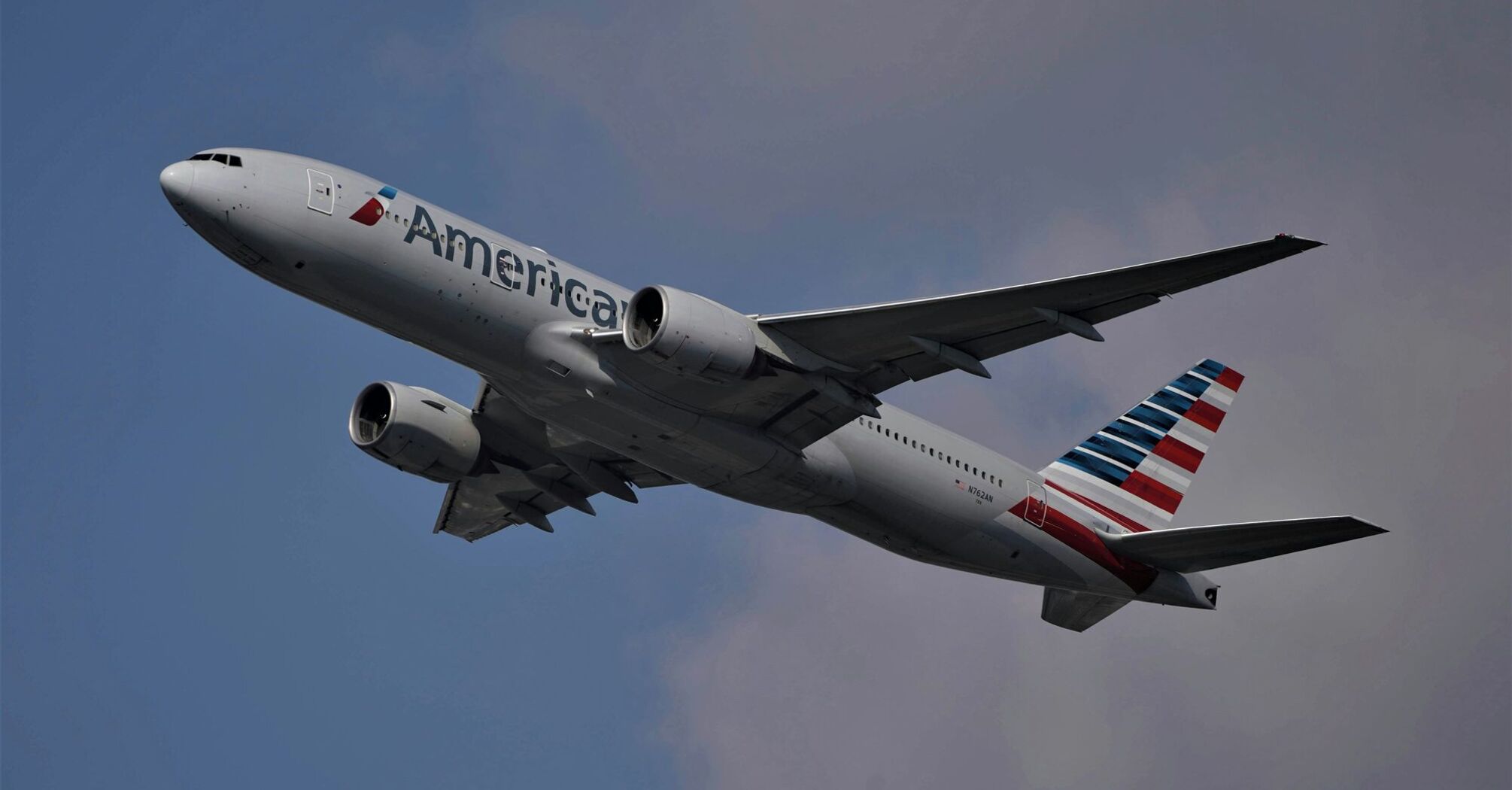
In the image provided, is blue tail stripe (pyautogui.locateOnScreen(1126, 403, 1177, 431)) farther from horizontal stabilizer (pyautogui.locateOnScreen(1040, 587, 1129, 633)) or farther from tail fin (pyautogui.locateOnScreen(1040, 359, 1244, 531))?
horizontal stabilizer (pyautogui.locateOnScreen(1040, 587, 1129, 633))

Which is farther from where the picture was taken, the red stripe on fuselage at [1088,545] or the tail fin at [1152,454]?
the tail fin at [1152,454]

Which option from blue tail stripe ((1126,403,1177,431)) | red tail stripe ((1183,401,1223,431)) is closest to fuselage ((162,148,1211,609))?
blue tail stripe ((1126,403,1177,431))

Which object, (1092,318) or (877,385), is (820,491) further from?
(1092,318)

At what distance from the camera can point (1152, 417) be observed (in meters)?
42.2

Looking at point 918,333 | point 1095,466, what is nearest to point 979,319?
point 918,333

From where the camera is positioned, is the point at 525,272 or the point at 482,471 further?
the point at 482,471

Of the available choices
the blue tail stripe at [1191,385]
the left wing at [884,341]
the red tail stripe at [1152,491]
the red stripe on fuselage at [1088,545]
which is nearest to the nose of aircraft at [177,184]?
the left wing at [884,341]

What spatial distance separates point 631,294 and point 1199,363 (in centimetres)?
1898

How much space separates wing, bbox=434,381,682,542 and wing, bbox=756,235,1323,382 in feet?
24.0

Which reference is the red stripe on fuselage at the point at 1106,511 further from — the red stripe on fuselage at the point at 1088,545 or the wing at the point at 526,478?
the wing at the point at 526,478

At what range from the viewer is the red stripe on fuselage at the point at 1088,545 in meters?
36.1

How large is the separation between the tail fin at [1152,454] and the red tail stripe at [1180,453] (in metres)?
0.02

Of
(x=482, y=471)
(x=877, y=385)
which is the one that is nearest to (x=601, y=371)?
(x=877, y=385)

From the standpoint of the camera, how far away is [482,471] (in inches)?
1500
